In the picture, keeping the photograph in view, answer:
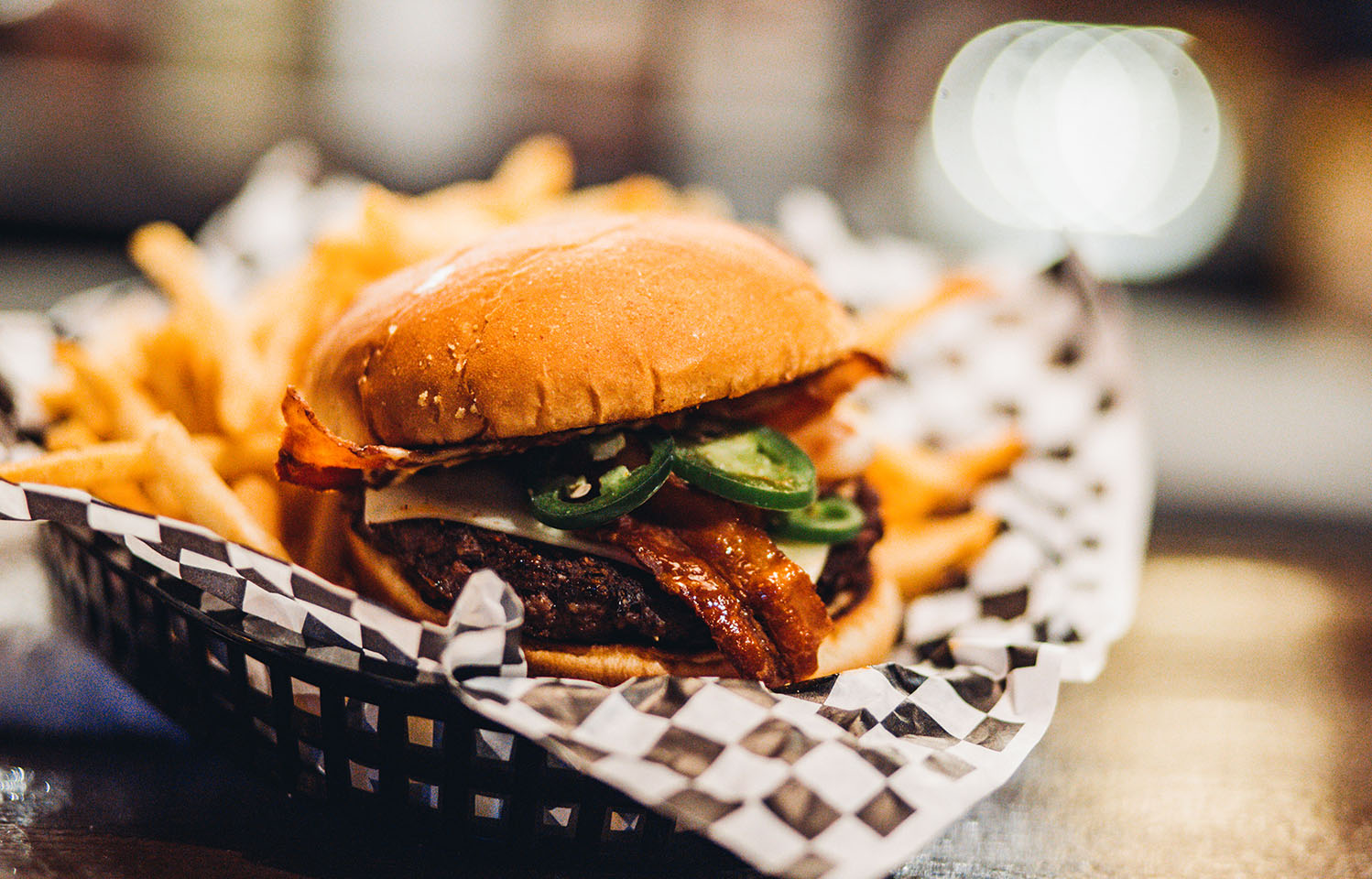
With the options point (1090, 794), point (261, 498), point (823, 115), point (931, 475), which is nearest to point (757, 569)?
point (1090, 794)

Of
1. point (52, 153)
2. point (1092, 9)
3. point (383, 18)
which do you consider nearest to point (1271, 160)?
point (1092, 9)

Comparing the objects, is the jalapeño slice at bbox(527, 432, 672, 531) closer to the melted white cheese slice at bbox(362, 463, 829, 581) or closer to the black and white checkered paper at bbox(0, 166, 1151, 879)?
the melted white cheese slice at bbox(362, 463, 829, 581)

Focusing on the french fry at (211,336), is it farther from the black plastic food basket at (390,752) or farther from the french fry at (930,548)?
the french fry at (930,548)

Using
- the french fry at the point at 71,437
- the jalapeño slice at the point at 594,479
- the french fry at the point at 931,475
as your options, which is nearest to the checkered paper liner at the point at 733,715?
the jalapeño slice at the point at 594,479

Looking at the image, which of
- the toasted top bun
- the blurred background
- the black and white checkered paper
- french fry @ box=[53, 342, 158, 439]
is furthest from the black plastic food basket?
the blurred background

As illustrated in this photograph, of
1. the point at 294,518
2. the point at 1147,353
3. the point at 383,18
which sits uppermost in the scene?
the point at 383,18

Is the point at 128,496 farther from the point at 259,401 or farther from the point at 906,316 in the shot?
the point at 906,316

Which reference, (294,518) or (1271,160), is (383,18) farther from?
(1271,160)
